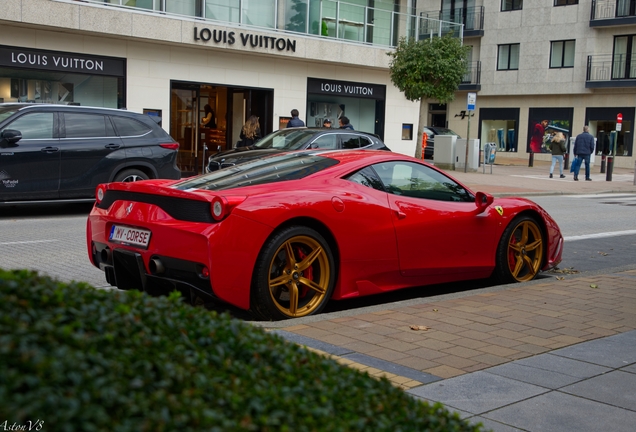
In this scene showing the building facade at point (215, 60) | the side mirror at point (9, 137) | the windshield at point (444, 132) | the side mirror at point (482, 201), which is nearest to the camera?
the side mirror at point (482, 201)

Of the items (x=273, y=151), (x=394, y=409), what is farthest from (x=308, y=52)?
(x=394, y=409)

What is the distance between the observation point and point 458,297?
718cm

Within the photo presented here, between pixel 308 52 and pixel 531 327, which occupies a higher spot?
pixel 308 52

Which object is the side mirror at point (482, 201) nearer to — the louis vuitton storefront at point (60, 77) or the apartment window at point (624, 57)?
the louis vuitton storefront at point (60, 77)

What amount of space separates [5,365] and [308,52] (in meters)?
23.8

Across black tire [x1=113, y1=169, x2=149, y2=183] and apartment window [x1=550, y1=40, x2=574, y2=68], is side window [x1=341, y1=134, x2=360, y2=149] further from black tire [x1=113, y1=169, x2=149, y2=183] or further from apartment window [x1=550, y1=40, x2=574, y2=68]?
apartment window [x1=550, y1=40, x2=574, y2=68]

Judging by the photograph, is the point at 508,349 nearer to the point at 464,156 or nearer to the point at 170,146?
the point at 170,146

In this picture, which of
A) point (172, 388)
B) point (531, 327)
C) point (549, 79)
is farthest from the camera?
point (549, 79)

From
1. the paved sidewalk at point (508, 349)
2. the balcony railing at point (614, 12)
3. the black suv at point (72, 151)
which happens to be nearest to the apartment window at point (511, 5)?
the balcony railing at point (614, 12)

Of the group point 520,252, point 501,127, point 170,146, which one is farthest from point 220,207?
point 501,127

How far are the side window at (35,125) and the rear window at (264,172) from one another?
277 inches

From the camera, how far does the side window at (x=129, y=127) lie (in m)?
14.0

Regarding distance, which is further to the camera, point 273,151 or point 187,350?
point 273,151

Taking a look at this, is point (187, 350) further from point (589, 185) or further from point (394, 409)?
point (589, 185)
